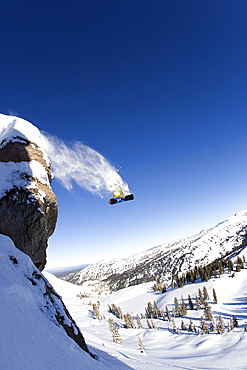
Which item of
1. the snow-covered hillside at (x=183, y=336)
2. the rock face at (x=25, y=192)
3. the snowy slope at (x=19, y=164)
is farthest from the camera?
the snow-covered hillside at (x=183, y=336)

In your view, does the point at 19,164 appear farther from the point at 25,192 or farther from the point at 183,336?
the point at 183,336

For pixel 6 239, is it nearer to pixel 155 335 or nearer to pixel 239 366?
pixel 239 366

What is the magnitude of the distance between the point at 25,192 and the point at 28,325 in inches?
452

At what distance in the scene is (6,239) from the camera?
39.3 ft

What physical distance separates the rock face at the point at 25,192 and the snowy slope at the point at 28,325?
501cm

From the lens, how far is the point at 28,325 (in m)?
7.95

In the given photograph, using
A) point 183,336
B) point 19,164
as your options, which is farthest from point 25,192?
point 183,336

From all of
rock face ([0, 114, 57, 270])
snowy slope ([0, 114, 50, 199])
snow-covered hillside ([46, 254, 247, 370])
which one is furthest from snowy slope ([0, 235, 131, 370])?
snow-covered hillside ([46, 254, 247, 370])

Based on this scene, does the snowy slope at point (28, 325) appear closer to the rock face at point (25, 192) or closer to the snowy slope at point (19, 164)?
the rock face at point (25, 192)

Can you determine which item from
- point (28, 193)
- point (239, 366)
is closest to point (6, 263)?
point (28, 193)

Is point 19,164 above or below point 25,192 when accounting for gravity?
above

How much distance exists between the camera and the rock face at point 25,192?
16516mm

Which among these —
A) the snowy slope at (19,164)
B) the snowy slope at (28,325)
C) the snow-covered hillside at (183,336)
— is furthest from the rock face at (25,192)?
the snow-covered hillside at (183,336)

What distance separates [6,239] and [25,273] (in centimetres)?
239
